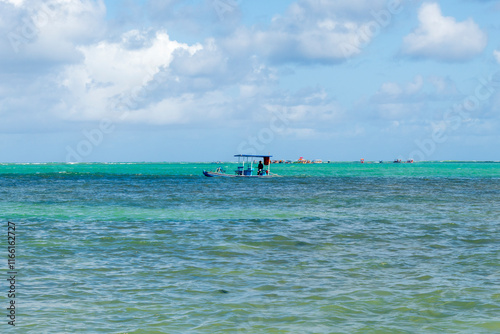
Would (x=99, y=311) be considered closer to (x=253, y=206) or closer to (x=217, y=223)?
(x=217, y=223)

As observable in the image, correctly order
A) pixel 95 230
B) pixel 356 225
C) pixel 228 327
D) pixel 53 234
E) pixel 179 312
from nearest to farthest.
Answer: pixel 228 327 → pixel 179 312 → pixel 53 234 → pixel 95 230 → pixel 356 225

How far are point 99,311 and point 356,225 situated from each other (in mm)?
17861

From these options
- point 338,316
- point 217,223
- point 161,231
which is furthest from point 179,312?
point 217,223

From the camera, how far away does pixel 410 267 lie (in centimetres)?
1561

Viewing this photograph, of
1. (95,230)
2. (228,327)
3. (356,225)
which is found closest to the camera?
(228,327)

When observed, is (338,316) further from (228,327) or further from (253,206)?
(253,206)

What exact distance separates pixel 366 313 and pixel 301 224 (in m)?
16.0


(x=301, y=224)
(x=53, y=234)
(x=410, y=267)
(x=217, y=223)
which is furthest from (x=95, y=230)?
(x=410, y=267)

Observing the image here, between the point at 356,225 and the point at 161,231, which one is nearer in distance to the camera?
the point at 161,231

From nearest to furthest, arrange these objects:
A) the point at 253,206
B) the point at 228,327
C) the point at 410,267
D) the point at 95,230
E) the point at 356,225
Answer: the point at 228,327 → the point at 410,267 → the point at 95,230 → the point at 356,225 → the point at 253,206

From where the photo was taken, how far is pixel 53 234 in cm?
2289

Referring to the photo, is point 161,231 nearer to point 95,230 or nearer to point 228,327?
point 95,230

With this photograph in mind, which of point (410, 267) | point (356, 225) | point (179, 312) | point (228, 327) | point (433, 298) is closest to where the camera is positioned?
point (228, 327)

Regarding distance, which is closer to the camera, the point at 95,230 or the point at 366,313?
the point at 366,313
